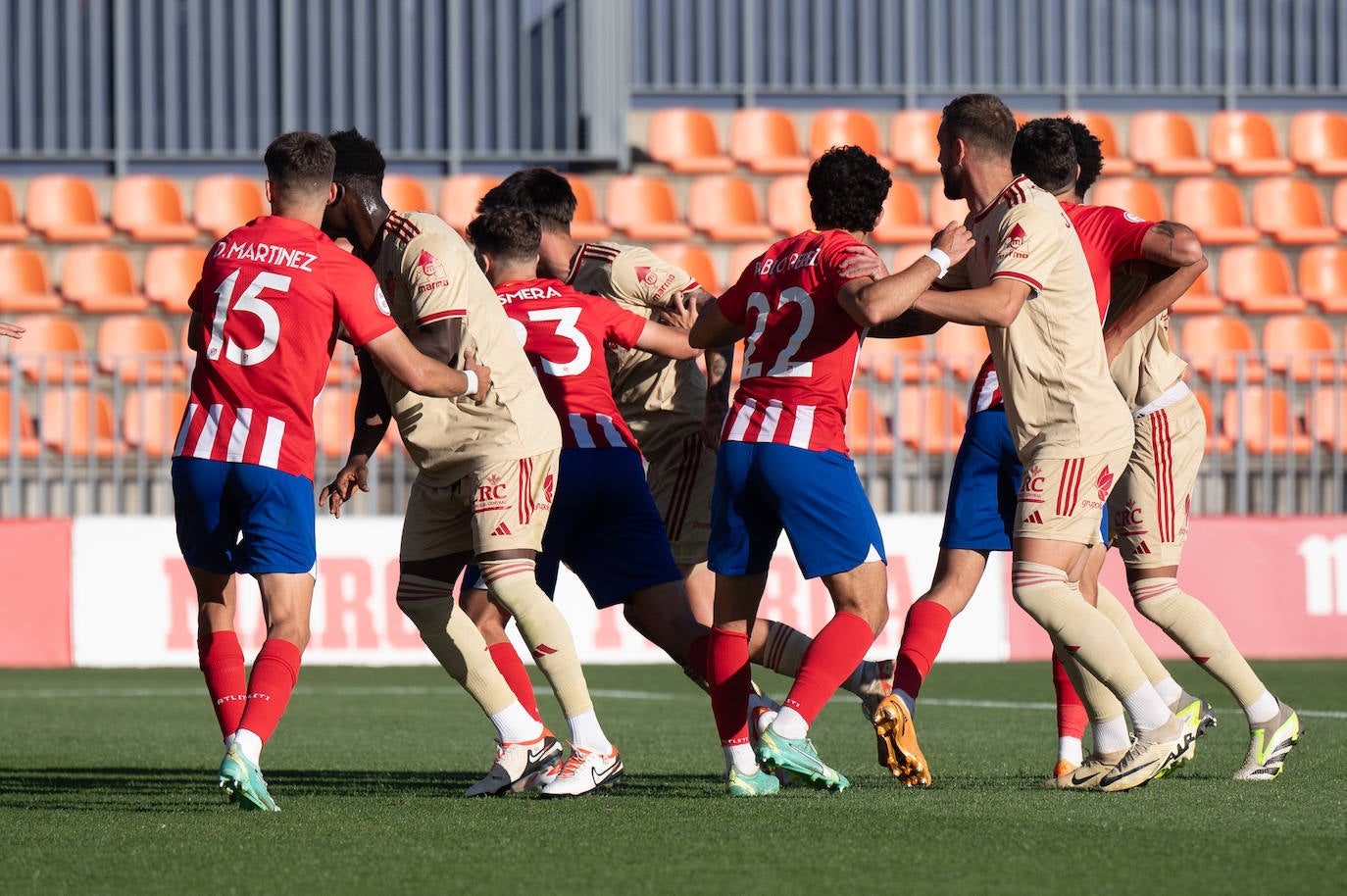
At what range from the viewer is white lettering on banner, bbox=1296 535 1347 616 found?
12.5 m

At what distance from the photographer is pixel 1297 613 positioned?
1247 centimetres

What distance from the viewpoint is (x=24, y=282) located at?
1557cm

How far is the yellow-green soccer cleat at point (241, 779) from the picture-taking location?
16.0 feet

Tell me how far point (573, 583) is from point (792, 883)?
8.38 metres

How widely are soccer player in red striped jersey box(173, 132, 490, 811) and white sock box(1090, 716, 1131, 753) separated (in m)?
2.15

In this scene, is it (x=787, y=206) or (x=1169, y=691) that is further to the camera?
(x=787, y=206)

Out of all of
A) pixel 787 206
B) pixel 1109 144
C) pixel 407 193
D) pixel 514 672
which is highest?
pixel 1109 144

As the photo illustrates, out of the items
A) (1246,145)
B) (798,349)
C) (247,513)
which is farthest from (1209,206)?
(247,513)

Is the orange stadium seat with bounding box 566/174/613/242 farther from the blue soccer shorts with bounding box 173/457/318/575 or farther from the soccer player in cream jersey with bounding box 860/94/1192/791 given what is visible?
the blue soccer shorts with bounding box 173/457/318/575

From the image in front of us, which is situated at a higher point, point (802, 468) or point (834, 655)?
point (802, 468)

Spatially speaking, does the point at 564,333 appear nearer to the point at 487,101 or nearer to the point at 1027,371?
the point at 1027,371

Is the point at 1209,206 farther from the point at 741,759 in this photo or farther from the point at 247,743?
the point at 247,743

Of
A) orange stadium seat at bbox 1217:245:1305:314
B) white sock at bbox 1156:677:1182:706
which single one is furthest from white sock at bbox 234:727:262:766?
orange stadium seat at bbox 1217:245:1305:314

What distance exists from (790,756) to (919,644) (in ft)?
2.28
